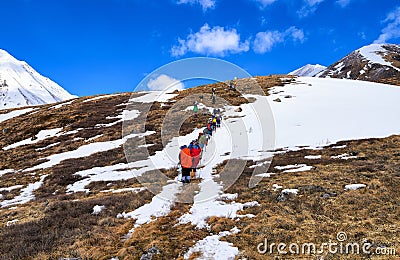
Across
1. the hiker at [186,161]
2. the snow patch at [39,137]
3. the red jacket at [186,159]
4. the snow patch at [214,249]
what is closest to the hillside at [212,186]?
the snow patch at [214,249]

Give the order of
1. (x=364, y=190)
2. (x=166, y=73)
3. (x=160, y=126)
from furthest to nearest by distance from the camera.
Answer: (x=160, y=126) → (x=166, y=73) → (x=364, y=190)

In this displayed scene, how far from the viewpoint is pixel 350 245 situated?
658cm

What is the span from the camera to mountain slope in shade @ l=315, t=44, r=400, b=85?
320 ft

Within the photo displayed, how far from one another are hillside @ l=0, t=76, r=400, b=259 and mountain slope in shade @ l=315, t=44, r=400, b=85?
256 feet

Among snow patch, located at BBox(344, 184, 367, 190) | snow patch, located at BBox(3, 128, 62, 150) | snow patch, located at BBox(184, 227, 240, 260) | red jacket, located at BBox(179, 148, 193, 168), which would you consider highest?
snow patch, located at BBox(3, 128, 62, 150)

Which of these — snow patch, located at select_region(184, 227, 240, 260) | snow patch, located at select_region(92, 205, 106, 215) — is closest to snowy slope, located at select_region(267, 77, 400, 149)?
snow patch, located at select_region(184, 227, 240, 260)

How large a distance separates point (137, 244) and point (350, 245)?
5.82 m

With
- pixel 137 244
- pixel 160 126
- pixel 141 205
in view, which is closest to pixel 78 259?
pixel 137 244

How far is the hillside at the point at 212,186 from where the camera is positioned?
7.59 metres

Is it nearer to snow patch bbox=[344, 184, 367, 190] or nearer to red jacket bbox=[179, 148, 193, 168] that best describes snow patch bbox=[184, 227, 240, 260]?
snow patch bbox=[344, 184, 367, 190]

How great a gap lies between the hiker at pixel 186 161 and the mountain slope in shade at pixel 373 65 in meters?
94.4

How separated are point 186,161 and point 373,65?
402 feet

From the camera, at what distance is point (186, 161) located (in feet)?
44.2

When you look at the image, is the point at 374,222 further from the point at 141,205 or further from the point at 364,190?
the point at 141,205
